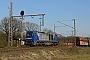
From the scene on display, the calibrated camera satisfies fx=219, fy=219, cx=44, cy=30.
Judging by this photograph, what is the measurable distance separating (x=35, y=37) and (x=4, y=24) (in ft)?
139

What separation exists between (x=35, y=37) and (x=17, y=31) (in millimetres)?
41843

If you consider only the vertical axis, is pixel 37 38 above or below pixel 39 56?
above

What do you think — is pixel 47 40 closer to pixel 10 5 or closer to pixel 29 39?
pixel 29 39

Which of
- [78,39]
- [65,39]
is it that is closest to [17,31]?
[65,39]

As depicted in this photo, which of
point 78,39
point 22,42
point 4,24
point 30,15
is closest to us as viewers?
point 22,42

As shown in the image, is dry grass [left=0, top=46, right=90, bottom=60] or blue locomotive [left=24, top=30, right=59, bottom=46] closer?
dry grass [left=0, top=46, right=90, bottom=60]

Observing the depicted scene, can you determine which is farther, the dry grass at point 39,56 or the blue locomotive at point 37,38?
the blue locomotive at point 37,38

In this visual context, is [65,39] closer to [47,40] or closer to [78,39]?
[78,39]

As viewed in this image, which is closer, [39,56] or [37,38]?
[39,56]

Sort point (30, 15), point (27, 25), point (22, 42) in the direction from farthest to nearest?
point (27, 25) → point (30, 15) → point (22, 42)

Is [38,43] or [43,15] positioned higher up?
[43,15]

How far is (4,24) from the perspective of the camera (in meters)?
87.4

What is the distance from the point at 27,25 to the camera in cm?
11312

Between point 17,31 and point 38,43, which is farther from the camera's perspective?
point 17,31
